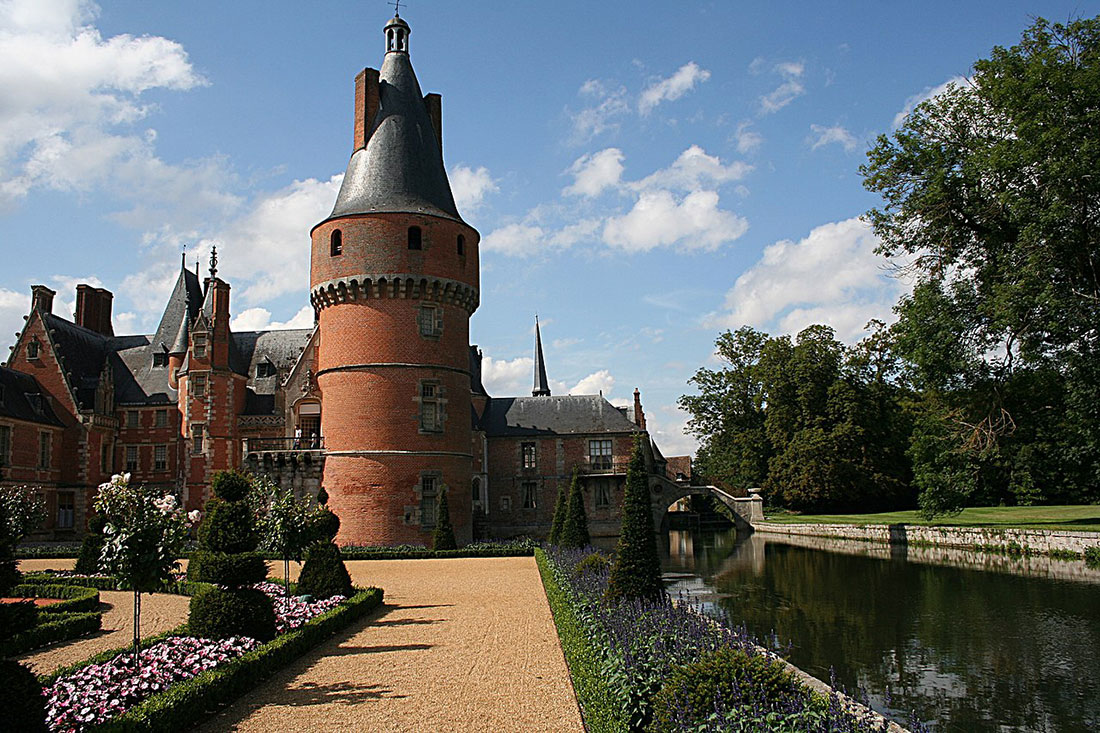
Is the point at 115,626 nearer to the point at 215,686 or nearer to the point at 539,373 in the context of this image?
the point at 215,686

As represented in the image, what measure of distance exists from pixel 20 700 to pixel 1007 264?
24070 millimetres

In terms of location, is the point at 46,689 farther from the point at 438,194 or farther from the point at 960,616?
the point at 438,194

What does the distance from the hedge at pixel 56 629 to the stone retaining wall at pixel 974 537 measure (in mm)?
22206

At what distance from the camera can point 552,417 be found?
152 ft

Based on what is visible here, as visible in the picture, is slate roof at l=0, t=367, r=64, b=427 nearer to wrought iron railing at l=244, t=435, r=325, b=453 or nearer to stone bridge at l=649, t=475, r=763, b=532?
wrought iron railing at l=244, t=435, r=325, b=453

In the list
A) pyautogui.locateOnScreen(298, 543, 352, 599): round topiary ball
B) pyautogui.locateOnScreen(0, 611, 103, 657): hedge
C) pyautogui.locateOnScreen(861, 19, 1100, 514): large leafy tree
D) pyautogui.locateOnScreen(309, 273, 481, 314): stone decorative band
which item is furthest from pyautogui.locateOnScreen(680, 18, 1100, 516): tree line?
pyautogui.locateOnScreen(0, 611, 103, 657): hedge

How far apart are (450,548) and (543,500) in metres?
18.4

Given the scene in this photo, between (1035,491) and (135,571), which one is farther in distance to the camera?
(1035,491)

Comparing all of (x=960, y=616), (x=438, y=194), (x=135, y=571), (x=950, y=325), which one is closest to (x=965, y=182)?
(x=950, y=325)

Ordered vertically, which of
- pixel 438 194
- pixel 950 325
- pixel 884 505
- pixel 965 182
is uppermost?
pixel 438 194

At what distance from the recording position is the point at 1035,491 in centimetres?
2544

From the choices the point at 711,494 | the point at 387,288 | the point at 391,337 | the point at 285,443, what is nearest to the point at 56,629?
the point at 391,337

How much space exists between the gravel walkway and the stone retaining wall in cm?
2118

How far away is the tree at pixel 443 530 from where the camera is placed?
26516 mm
